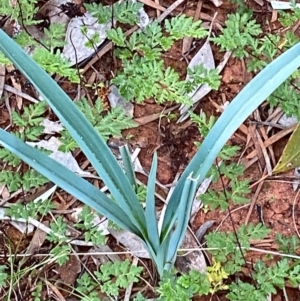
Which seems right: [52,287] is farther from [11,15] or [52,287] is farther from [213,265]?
[11,15]

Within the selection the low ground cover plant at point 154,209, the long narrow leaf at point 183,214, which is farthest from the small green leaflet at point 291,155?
the long narrow leaf at point 183,214

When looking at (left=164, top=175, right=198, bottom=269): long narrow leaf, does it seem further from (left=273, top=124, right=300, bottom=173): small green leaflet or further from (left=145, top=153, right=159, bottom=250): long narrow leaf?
(left=273, top=124, right=300, bottom=173): small green leaflet

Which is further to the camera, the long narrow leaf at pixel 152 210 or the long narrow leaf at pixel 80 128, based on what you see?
the long narrow leaf at pixel 152 210

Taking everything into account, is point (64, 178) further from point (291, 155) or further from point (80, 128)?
point (291, 155)

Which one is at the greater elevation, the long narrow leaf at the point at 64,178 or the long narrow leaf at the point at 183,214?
the long narrow leaf at the point at 64,178

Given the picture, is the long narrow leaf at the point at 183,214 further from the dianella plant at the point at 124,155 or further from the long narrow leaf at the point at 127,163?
the long narrow leaf at the point at 127,163

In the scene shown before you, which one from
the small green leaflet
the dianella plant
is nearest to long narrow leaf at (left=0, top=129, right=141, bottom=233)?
the dianella plant

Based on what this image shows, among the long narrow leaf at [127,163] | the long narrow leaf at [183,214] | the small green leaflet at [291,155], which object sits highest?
the long narrow leaf at [127,163]

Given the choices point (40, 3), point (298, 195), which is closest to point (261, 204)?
point (298, 195)
